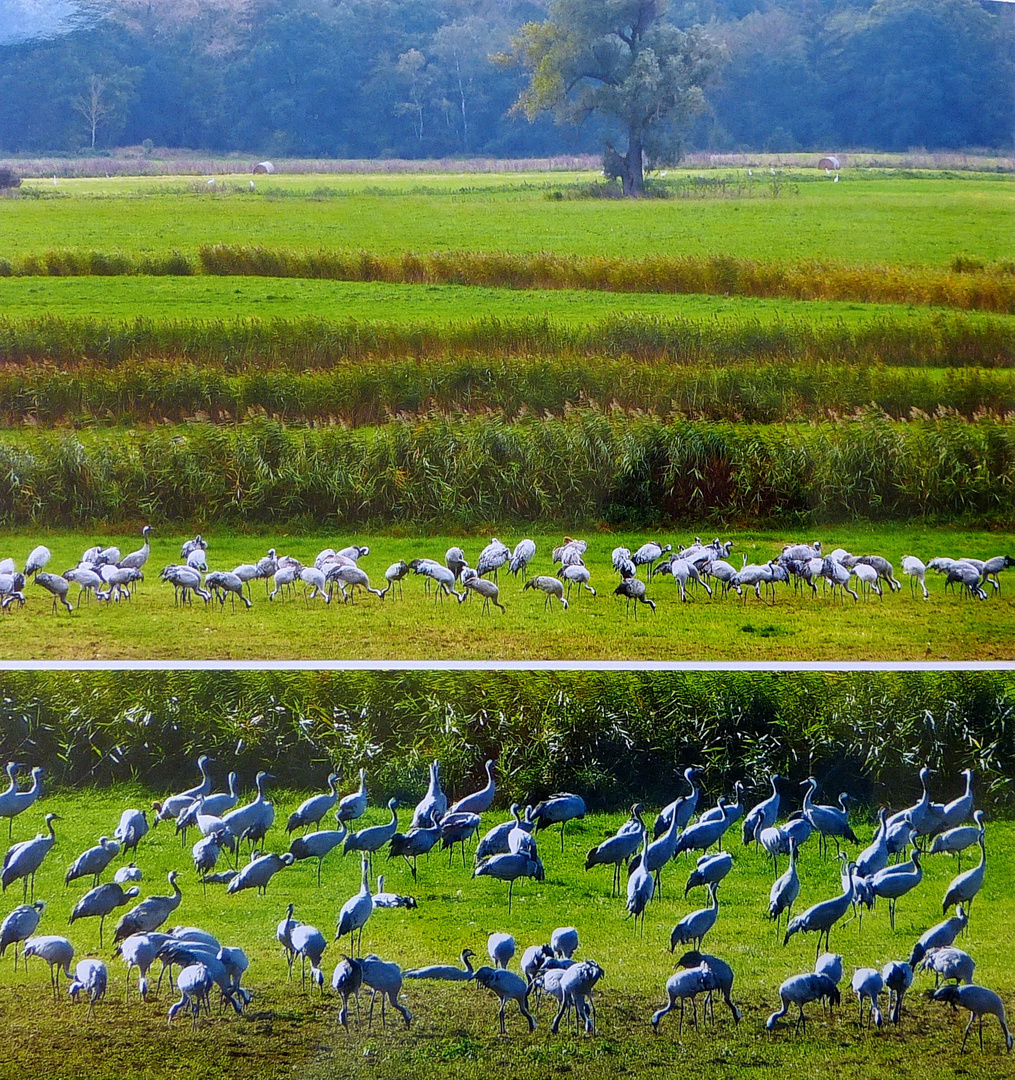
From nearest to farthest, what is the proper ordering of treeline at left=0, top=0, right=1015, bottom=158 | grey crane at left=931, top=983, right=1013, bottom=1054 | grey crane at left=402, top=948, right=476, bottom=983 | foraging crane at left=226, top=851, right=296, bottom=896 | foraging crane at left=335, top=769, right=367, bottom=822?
grey crane at left=931, top=983, right=1013, bottom=1054 < grey crane at left=402, top=948, right=476, bottom=983 < foraging crane at left=226, top=851, right=296, bottom=896 < foraging crane at left=335, top=769, right=367, bottom=822 < treeline at left=0, top=0, right=1015, bottom=158

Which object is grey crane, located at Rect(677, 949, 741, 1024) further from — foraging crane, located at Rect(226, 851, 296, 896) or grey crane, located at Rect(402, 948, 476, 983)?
foraging crane, located at Rect(226, 851, 296, 896)

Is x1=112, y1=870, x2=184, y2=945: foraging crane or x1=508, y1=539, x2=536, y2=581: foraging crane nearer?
x1=112, y1=870, x2=184, y2=945: foraging crane

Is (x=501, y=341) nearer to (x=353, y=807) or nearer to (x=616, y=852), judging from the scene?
(x=353, y=807)

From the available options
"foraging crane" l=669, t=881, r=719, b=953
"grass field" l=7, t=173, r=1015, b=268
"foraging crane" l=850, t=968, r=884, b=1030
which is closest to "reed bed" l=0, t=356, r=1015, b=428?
"grass field" l=7, t=173, r=1015, b=268

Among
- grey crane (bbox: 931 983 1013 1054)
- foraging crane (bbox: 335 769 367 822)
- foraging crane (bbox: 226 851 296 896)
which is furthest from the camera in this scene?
foraging crane (bbox: 335 769 367 822)

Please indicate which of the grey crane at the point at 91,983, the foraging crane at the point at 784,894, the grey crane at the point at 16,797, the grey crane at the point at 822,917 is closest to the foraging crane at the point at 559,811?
the foraging crane at the point at 784,894

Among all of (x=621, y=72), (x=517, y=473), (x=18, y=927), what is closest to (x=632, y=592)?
(x=517, y=473)

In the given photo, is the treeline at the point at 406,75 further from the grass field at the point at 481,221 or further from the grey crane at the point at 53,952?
the grey crane at the point at 53,952
